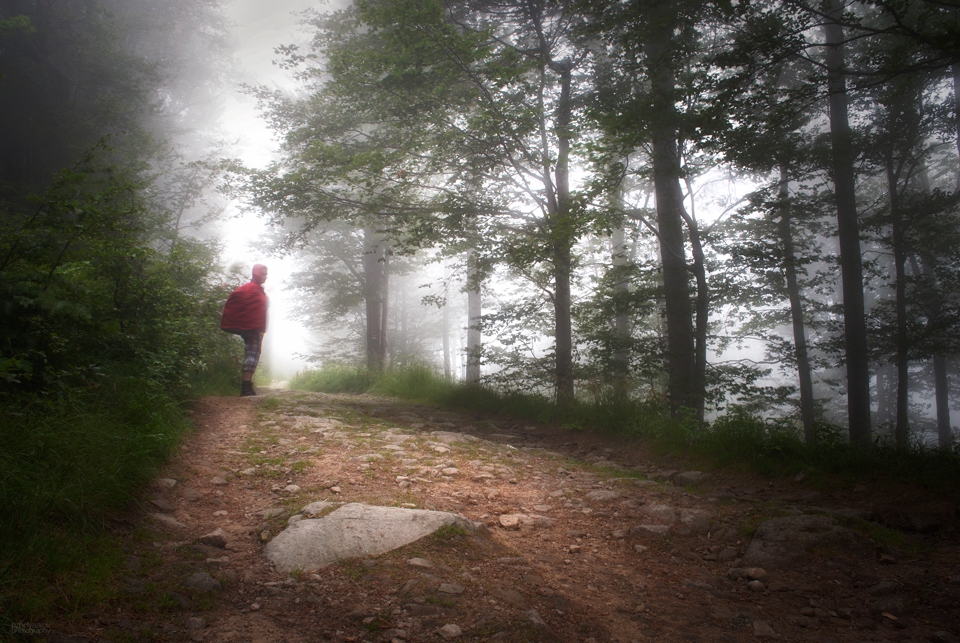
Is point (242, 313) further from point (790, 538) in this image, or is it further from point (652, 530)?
point (790, 538)

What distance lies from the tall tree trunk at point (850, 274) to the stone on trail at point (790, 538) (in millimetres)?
6880

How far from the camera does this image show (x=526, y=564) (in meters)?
2.65

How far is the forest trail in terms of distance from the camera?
203 centimetres

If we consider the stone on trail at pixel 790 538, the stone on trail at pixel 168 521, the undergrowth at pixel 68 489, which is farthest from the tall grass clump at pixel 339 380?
the stone on trail at pixel 790 538

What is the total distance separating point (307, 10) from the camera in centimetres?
1457

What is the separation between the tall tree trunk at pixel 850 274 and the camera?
27.8ft

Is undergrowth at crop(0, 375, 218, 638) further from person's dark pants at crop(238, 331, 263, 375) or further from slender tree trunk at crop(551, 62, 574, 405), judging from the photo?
slender tree trunk at crop(551, 62, 574, 405)

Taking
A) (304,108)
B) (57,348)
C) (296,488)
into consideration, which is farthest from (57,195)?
(304,108)

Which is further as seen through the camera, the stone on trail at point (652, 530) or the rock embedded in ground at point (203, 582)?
the stone on trail at point (652, 530)

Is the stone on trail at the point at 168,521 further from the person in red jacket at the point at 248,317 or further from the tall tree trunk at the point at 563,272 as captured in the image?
the tall tree trunk at the point at 563,272

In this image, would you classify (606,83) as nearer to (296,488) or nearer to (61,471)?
(296,488)

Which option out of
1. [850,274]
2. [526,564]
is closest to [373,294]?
[850,274]

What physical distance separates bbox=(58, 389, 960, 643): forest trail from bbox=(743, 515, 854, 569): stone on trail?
0.02 m

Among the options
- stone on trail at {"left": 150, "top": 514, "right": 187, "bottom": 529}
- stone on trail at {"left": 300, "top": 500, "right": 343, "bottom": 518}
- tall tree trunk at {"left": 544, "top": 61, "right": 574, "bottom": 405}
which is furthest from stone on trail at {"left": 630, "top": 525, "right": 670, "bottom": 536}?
tall tree trunk at {"left": 544, "top": 61, "right": 574, "bottom": 405}
